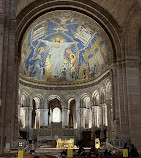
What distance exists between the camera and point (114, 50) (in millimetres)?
24312

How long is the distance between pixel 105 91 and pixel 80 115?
709cm

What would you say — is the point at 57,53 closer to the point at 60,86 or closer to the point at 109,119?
the point at 60,86

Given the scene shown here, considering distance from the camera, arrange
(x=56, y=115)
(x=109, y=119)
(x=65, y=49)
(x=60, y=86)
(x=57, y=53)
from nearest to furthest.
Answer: (x=109, y=119) < (x=65, y=49) < (x=57, y=53) < (x=60, y=86) < (x=56, y=115)

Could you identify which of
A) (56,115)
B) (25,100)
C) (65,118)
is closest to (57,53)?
(25,100)

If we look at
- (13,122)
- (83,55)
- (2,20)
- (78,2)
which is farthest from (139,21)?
(13,122)

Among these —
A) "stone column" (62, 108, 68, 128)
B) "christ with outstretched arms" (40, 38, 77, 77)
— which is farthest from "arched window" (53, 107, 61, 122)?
"christ with outstretched arms" (40, 38, 77, 77)

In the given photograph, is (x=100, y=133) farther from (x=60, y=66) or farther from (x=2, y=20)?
(x=2, y=20)

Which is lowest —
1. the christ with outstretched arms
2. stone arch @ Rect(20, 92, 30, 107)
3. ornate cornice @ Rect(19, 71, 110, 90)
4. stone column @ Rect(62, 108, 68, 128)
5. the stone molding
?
stone column @ Rect(62, 108, 68, 128)

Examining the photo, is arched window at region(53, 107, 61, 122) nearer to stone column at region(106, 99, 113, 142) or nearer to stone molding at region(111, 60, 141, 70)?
stone column at region(106, 99, 113, 142)

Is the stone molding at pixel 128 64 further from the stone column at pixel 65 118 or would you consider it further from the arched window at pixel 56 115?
the arched window at pixel 56 115

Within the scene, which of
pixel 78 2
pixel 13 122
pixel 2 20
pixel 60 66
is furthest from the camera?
pixel 60 66

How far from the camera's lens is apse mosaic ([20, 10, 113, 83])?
2662 cm

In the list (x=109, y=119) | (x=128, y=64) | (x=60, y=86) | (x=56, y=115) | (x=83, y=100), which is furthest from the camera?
(x=56, y=115)

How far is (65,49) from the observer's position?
110 feet
